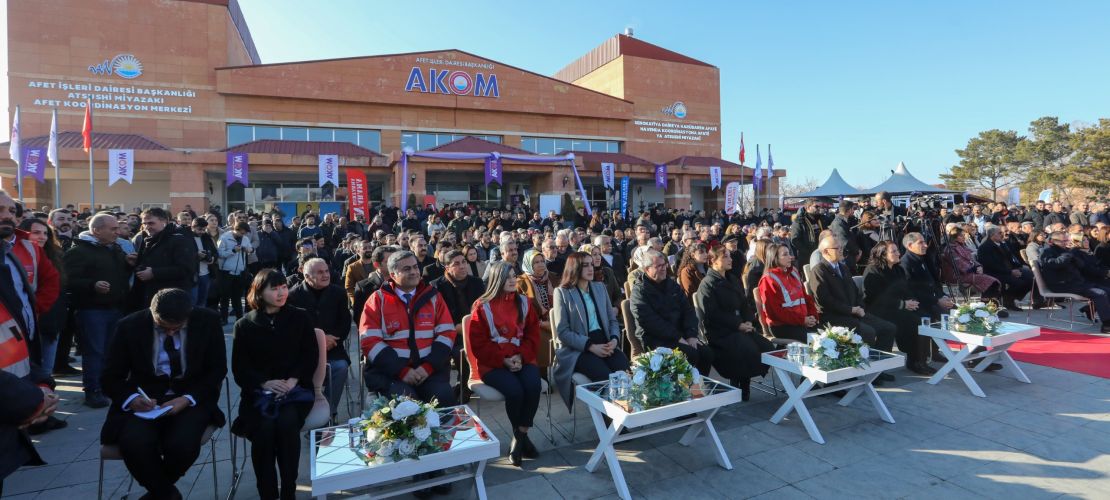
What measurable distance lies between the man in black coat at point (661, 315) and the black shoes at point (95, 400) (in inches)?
192

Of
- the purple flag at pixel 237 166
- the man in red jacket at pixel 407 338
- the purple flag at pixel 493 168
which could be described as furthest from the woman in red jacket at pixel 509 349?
the purple flag at pixel 237 166

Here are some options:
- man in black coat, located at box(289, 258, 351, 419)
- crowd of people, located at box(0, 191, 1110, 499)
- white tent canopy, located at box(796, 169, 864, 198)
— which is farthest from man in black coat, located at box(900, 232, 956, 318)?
white tent canopy, located at box(796, 169, 864, 198)

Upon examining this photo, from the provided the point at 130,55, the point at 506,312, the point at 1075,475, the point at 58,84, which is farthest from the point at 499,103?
the point at 1075,475

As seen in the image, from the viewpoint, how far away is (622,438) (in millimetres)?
3475

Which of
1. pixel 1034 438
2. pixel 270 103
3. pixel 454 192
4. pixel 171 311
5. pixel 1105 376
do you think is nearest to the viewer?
pixel 171 311

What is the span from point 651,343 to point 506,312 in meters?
1.42

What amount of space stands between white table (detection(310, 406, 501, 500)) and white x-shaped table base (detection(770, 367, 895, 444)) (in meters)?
2.57

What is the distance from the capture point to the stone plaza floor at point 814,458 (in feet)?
10.9

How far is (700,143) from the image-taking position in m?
30.8

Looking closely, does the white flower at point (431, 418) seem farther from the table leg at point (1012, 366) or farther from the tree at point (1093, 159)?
the tree at point (1093, 159)

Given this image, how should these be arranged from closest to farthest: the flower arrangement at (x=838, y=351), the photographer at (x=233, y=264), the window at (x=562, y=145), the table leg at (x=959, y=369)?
the flower arrangement at (x=838, y=351), the table leg at (x=959, y=369), the photographer at (x=233, y=264), the window at (x=562, y=145)

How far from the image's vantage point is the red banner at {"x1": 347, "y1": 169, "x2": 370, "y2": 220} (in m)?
14.6

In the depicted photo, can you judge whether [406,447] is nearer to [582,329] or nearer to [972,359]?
[582,329]

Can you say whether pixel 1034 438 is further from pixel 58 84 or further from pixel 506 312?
pixel 58 84
